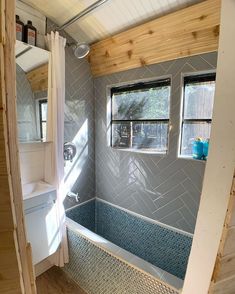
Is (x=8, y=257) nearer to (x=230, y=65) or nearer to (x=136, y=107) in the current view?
(x=230, y=65)

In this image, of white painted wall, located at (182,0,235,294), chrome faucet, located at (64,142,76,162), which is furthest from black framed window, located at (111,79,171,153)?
white painted wall, located at (182,0,235,294)

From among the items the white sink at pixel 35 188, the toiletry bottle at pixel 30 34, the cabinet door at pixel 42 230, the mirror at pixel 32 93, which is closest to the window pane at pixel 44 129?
the mirror at pixel 32 93

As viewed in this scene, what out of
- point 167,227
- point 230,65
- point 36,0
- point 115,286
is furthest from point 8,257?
point 36,0

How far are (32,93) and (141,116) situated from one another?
128 centimetres

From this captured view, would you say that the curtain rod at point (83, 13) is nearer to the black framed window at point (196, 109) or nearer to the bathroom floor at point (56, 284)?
the black framed window at point (196, 109)

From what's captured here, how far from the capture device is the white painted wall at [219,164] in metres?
0.71

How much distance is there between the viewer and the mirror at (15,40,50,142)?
1822 mm

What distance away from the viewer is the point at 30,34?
184cm

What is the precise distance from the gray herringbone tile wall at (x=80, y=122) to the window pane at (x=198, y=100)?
128cm

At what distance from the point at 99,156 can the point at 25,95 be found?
127 cm

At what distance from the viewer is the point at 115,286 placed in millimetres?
1590

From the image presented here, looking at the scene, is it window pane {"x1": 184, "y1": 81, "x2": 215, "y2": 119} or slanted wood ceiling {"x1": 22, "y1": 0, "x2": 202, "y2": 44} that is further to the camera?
window pane {"x1": 184, "y1": 81, "x2": 215, "y2": 119}

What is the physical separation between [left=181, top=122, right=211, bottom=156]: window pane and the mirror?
4.90 ft

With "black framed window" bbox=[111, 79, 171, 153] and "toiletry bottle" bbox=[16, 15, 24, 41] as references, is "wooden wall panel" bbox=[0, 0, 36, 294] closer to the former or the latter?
"toiletry bottle" bbox=[16, 15, 24, 41]
